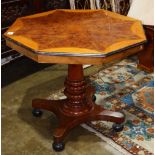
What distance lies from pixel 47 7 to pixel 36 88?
815 millimetres

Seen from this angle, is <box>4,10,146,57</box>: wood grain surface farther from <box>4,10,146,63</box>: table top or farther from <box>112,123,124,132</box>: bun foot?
<box>112,123,124,132</box>: bun foot

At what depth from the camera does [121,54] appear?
1464mm

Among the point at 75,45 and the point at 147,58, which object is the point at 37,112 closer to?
the point at 75,45

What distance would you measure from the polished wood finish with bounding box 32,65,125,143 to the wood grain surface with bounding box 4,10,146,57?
27cm

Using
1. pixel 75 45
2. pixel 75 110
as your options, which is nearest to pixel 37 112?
pixel 75 110

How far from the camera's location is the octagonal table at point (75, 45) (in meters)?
1.41

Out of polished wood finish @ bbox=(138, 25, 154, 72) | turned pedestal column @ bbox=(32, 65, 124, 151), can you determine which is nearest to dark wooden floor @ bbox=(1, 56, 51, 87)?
turned pedestal column @ bbox=(32, 65, 124, 151)

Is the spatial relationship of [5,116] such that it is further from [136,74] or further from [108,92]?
[136,74]

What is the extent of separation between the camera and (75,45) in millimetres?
1448

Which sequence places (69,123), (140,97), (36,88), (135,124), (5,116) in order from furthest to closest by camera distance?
(36,88), (140,97), (5,116), (135,124), (69,123)

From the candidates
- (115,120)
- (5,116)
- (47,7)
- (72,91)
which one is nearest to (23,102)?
(5,116)

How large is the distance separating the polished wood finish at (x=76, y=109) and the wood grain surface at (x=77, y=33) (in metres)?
0.27

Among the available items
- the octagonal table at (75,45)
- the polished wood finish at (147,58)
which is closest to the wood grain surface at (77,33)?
the octagonal table at (75,45)

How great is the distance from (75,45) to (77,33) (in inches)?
7.3
